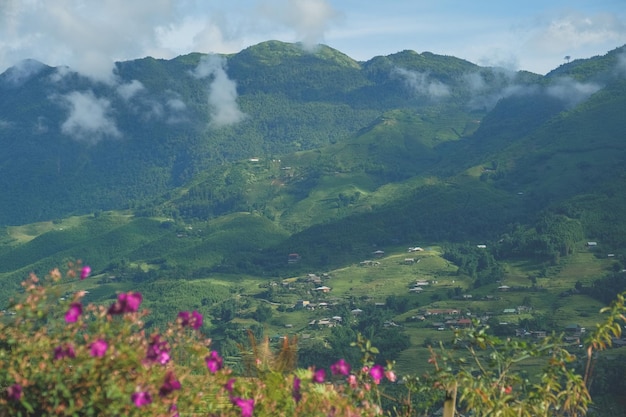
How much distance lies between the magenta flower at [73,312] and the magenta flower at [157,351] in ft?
2.03

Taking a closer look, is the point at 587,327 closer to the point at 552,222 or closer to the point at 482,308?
the point at 482,308

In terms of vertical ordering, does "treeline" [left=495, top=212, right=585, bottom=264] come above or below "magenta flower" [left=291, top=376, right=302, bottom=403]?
below

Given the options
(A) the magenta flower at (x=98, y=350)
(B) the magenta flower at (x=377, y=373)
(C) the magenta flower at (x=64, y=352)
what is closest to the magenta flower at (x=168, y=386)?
(A) the magenta flower at (x=98, y=350)

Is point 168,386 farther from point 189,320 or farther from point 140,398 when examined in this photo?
point 189,320

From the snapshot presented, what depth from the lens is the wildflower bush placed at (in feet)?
21.9

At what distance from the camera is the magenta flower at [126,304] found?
6.82 metres

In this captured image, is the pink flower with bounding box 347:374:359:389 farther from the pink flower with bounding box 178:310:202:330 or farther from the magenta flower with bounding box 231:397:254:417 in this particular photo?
the pink flower with bounding box 178:310:202:330

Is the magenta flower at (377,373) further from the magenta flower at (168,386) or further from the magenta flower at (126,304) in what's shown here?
the magenta flower at (126,304)

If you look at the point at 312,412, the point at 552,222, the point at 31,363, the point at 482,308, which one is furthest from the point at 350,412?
the point at 552,222

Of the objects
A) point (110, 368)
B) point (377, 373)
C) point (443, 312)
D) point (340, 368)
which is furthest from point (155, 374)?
point (443, 312)

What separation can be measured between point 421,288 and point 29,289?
13623 centimetres

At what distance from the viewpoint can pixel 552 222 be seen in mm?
157125

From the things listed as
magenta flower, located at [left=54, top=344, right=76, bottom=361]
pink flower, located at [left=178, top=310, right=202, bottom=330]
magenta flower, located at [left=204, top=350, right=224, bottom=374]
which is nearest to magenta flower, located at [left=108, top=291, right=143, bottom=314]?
magenta flower, located at [left=54, top=344, right=76, bottom=361]

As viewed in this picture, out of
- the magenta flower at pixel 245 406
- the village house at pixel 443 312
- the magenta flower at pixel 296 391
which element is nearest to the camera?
the magenta flower at pixel 245 406
